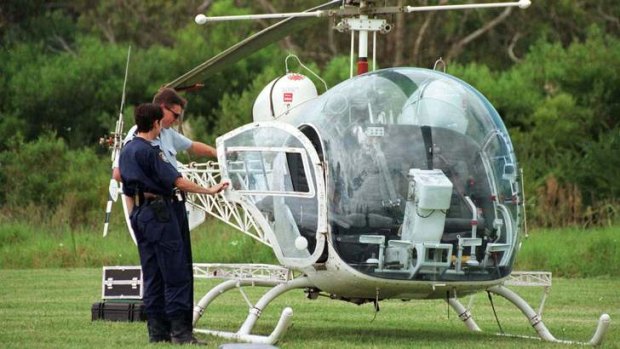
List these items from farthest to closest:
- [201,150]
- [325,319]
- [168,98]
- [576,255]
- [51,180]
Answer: [51,180] → [576,255] → [325,319] → [201,150] → [168,98]

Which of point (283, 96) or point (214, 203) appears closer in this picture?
point (214, 203)

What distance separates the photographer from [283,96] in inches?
421

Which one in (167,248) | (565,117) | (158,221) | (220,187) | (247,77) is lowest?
(167,248)

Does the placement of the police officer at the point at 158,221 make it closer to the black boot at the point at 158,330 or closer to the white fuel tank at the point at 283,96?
the black boot at the point at 158,330

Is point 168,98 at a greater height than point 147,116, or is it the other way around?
point 168,98

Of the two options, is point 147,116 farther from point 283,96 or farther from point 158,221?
point 283,96

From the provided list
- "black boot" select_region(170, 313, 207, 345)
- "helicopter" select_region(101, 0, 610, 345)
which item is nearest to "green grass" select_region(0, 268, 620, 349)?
"black boot" select_region(170, 313, 207, 345)

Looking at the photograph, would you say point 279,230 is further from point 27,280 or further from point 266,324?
point 27,280

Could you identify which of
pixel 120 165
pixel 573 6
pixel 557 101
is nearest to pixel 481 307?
pixel 120 165

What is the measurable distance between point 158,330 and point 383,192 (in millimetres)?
1830

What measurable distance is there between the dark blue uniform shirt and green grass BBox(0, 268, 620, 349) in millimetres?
1073

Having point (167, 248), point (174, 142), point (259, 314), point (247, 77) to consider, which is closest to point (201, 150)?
point (174, 142)

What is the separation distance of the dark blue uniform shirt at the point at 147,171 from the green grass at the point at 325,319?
3.52 ft

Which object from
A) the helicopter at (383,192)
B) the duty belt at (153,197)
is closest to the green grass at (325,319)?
the helicopter at (383,192)
